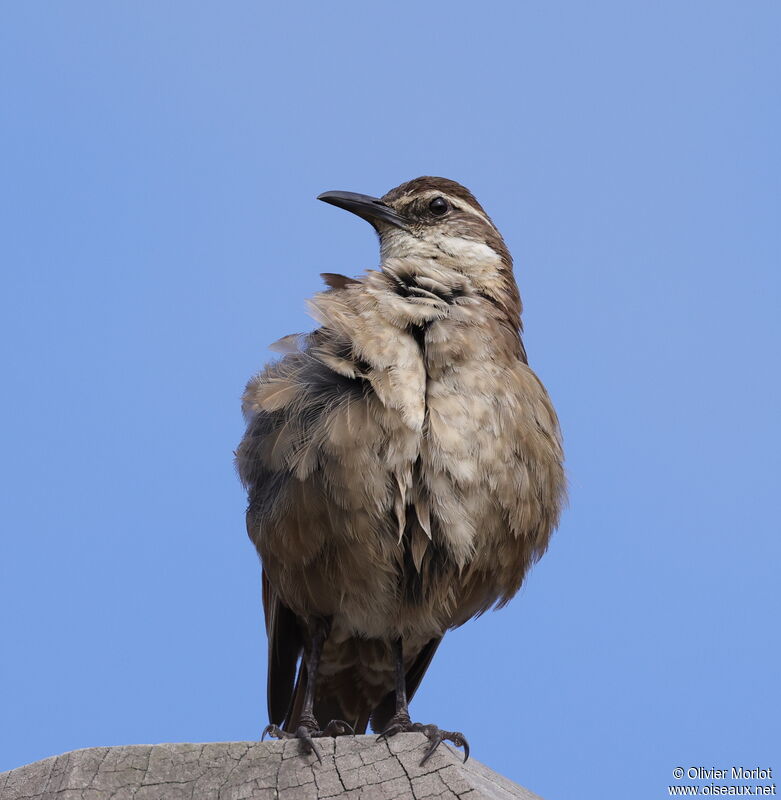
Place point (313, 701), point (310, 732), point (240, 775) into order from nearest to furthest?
point (240, 775) < point (310, 732) < point (313, 701)

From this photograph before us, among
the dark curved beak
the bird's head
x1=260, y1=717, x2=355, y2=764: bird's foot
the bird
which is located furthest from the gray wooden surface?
the dark curved beak

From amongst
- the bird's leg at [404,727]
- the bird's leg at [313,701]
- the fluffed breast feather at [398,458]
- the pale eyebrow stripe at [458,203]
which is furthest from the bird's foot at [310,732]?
the pale eyebrow stripe at [458,203]

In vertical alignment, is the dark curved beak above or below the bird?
above

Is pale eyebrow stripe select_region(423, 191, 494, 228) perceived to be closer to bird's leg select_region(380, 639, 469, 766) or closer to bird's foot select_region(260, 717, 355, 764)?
bird's leg select_region(380, 639, 469, 766)

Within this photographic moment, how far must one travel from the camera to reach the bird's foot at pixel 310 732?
3219mm

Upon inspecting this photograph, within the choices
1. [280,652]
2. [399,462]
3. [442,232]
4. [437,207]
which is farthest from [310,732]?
[437,207]

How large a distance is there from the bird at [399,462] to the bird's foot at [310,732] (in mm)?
20

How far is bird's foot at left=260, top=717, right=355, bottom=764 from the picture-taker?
3.22m

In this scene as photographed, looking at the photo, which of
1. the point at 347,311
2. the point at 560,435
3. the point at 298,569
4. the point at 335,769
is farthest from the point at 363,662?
the point at 335,769

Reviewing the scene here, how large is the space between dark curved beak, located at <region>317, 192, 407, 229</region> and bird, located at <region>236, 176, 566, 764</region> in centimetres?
52

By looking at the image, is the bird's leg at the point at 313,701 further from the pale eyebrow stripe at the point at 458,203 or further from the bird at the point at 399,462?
the pale eyebrow stripe at the point at 458,203

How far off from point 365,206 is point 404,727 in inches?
105

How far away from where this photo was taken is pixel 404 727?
14.5 ft

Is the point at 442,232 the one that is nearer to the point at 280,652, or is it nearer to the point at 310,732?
the point at 280,652
